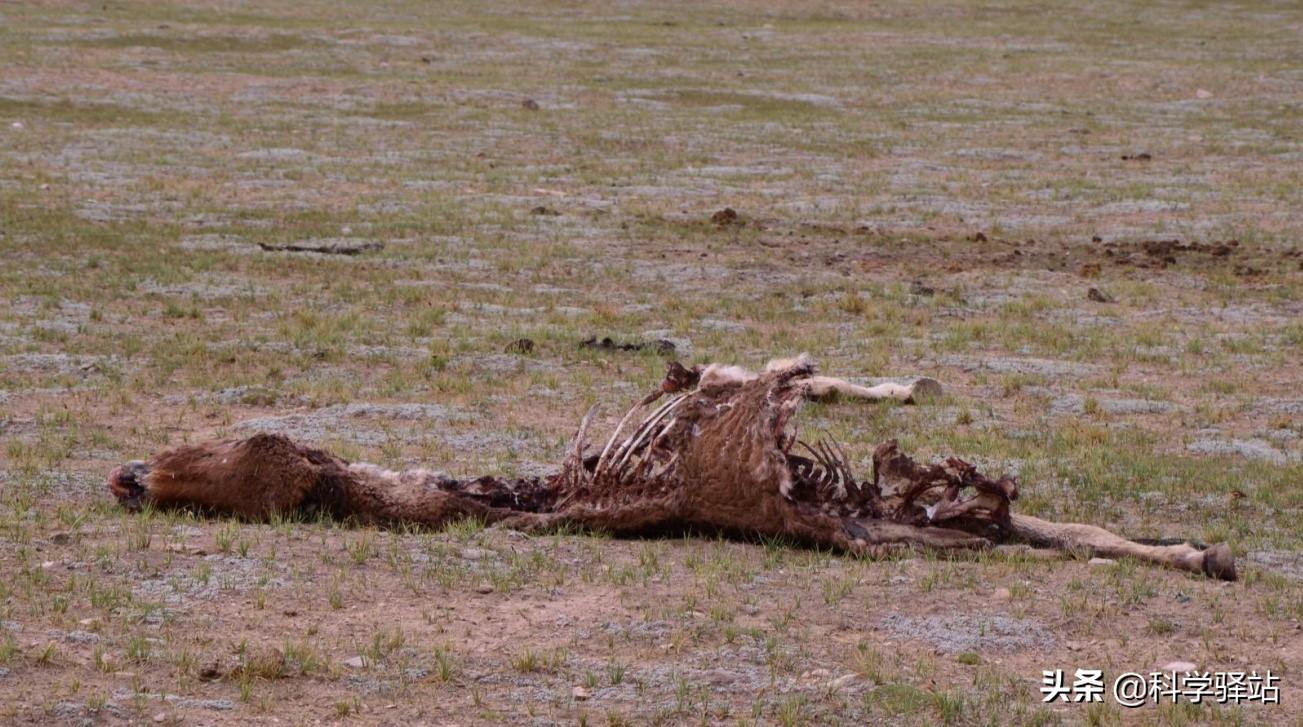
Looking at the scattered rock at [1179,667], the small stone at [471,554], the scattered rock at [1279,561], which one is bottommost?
the scattered rock at [1279,561]

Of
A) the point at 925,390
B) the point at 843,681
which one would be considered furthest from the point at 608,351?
the point at 843,681

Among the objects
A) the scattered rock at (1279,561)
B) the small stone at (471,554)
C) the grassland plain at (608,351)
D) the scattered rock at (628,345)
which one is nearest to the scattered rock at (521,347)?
the grassland plain at (608,351)

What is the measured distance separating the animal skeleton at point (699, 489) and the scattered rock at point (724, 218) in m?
13.6

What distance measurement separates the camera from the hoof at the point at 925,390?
13.5m

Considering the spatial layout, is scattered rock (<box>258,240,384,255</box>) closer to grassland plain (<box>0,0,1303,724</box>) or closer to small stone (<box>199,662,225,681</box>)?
grassland plain (<box>0,0,1303,724</box>)

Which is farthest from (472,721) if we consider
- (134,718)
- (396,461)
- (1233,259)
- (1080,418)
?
(1233,259)

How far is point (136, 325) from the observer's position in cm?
1588

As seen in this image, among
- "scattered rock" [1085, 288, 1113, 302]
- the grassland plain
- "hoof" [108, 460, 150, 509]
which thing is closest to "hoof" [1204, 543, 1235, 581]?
the grassland plain

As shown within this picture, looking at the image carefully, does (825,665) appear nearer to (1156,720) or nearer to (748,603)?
(748,603)

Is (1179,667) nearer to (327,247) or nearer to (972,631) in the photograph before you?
(972,631)

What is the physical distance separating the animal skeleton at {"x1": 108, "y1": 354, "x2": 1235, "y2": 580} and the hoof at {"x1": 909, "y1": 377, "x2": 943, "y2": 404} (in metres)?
3.98

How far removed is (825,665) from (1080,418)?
6.68 m

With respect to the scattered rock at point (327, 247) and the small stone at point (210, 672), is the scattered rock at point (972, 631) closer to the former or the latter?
the small stone at point (210, 672)

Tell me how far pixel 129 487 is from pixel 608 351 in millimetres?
6391
